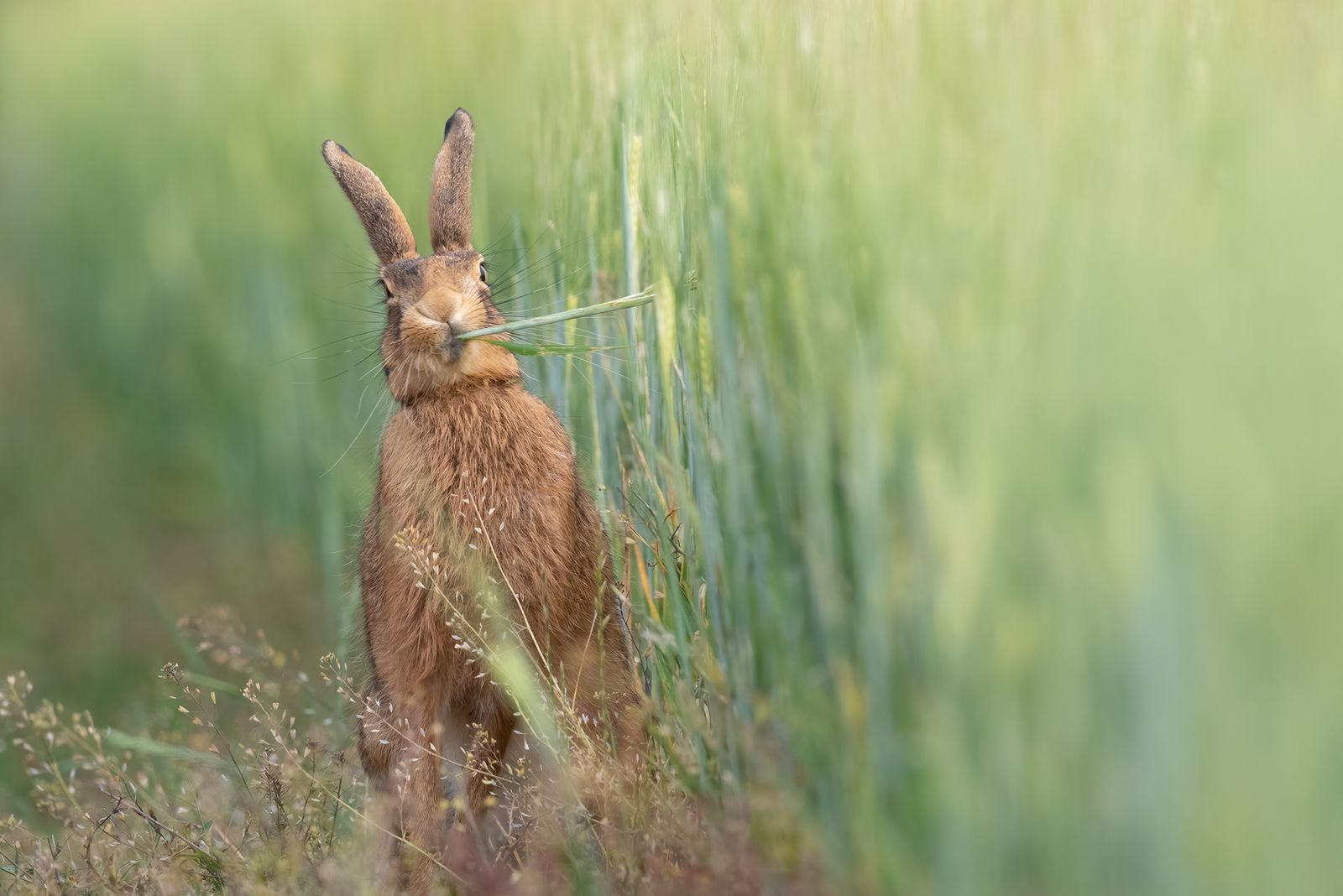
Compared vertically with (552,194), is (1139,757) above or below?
below

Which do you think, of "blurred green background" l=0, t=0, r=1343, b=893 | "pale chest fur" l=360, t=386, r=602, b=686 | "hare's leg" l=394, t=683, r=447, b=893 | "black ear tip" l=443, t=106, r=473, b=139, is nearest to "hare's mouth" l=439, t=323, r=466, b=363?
"pale chest fur" l=360, t=386, r=602, b=686

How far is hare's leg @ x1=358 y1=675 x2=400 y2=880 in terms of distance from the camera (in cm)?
279

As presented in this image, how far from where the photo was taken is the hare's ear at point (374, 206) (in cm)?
321


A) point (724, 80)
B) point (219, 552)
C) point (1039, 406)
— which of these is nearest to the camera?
point (1039, 406)

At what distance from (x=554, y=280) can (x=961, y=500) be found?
83.2 inches

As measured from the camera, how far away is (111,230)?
21.8 feet

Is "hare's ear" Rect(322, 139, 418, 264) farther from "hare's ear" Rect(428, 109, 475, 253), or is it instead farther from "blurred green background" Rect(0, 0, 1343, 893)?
"blurred green background" Rect(0, 0, 1343, 893)

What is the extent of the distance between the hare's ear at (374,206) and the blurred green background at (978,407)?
1.25 ft

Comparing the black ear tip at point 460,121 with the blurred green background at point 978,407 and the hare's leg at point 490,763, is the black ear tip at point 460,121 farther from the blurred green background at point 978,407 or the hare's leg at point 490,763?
the hare's leg at point 490,763

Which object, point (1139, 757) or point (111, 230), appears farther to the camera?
point (111, 230)

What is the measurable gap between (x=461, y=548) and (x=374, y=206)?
936 mm

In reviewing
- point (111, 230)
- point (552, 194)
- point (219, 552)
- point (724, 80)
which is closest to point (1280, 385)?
point (724, 80)

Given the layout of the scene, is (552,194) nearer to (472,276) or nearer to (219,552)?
(472,276)

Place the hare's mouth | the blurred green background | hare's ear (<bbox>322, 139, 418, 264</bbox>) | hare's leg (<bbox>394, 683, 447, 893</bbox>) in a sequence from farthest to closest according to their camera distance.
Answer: hare's ear (<bbox>322, 139, 418, 264</bbox>), the hare's mouth, hare's leg (<bbox>394, 683, 447, 893</bbox>), the blurred green background
